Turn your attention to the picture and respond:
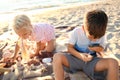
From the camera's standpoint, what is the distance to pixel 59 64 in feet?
10.1

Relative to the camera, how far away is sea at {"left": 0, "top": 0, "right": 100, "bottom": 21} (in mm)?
9156

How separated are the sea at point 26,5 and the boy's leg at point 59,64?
215 inches

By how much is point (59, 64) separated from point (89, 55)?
34 centimetres

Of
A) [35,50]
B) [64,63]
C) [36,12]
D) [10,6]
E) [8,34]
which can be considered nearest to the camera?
[64,63]

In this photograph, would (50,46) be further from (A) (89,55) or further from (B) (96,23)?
(B) (96,23)

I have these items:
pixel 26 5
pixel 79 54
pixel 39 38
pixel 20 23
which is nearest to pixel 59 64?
pixel 79 54

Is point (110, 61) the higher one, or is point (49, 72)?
point (110, 61)

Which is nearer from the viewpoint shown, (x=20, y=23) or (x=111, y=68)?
(x=111, y=68)

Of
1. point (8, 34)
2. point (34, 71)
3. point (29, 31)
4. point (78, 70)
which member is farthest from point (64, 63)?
point (8, 34)

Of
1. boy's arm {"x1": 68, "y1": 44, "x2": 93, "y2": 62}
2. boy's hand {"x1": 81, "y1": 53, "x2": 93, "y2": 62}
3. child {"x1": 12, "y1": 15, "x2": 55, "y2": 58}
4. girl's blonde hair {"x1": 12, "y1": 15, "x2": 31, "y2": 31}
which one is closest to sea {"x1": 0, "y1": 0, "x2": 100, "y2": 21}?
child {"x1": 12, "y1": 15, "x2": 55, "y2": 58}

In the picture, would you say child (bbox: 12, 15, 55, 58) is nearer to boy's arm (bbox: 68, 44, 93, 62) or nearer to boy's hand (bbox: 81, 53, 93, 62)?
boy's arm (bbox: 68, 44, 93, 62)

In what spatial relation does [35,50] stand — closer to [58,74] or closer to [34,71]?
[34,71]

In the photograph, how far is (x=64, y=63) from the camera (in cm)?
322

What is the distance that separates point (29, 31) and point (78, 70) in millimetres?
851
